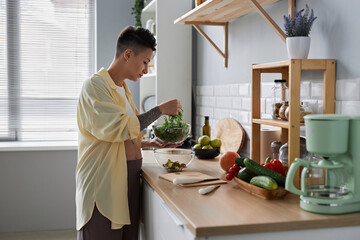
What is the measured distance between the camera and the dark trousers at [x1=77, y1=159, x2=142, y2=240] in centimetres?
219

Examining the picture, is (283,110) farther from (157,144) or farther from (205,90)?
(205,90)

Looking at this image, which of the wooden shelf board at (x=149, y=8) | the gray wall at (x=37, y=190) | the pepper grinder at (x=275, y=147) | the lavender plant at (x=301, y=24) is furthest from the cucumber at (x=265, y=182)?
the gray wall at (x=37, y=190)

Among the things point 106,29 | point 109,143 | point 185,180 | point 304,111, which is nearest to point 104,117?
point 109,143

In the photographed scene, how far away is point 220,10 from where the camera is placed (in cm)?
268

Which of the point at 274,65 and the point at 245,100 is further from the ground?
the point at 274,65

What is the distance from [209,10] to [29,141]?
2.75 meters

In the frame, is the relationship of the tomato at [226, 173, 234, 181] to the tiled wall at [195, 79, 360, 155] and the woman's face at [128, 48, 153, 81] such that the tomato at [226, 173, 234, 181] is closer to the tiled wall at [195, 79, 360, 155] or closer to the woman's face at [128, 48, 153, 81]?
the tiled wall at [195, 79, 360, 155]

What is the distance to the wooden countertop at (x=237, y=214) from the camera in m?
1.35

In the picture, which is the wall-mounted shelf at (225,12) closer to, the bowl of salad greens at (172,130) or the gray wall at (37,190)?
the bowl of salad greens at (172,130)

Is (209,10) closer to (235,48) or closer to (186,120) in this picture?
(235,48)

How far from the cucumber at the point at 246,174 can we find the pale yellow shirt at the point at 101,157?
544mm

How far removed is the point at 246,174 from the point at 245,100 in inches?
39.9

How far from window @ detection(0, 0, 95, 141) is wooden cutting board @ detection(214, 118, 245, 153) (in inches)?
84.7

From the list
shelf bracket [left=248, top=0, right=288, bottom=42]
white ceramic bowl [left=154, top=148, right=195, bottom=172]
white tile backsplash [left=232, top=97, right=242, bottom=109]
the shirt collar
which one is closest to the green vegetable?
white ceramic bowl [left=154, top=148, right=195, bottom=172]
